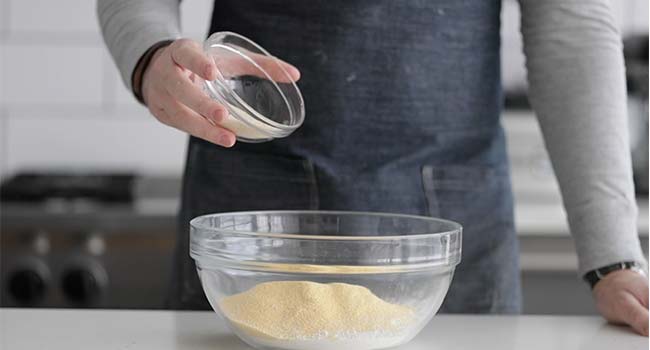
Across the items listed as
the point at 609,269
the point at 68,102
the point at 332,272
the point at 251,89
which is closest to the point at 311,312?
the point at 332,272

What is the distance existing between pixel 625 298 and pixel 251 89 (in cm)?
41

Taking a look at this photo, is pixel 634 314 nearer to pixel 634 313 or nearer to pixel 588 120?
pixel 634 313

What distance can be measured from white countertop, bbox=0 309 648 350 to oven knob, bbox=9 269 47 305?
90 cm

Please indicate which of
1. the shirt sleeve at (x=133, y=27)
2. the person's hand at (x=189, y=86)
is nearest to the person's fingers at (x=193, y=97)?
the person's hand at (x=189, y=86)

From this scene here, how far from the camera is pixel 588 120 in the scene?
110 centimetres

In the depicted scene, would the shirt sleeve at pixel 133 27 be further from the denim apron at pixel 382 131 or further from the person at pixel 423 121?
Answer: the denim apron at pixel 382 131

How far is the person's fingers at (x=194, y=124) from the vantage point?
87 cm

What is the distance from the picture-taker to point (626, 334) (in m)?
0.97

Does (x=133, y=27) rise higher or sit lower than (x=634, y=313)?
higher

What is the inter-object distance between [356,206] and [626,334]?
0.36 m

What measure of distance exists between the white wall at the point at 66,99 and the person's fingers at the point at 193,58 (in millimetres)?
1386

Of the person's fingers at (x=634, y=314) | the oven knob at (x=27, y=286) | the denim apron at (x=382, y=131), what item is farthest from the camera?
the oven knob at (x=27, y=286)

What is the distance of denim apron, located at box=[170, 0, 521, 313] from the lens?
120cm

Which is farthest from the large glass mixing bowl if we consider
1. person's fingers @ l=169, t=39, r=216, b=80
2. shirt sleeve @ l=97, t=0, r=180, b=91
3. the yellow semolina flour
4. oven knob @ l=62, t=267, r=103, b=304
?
oven knob @ l=62, t=267, r=103, b=304
